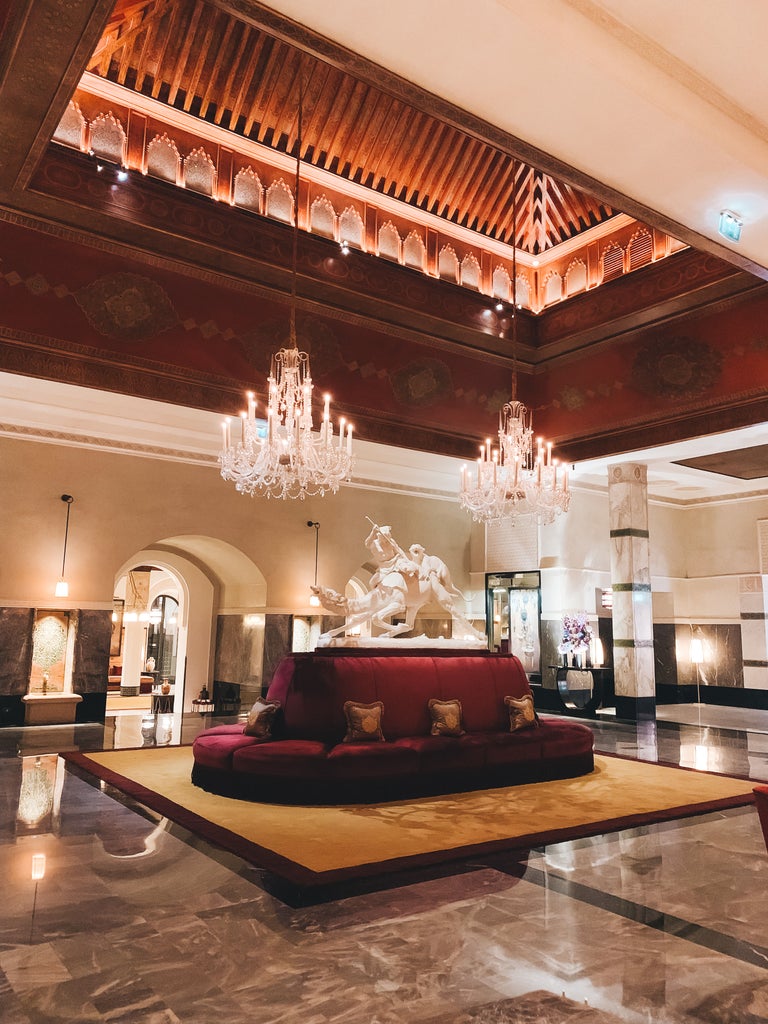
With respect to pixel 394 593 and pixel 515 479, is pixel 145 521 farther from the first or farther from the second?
pixel 515 479

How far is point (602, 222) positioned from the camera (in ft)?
34.9

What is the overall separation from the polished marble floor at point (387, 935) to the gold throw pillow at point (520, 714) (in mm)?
1884

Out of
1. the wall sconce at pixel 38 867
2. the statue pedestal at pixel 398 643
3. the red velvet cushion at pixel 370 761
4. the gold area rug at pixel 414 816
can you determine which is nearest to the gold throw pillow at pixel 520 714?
the gold area rug at pixel 414 816

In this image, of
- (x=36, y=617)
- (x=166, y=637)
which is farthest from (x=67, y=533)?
(x=166, y=637)

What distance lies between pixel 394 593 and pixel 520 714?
156 centimetres

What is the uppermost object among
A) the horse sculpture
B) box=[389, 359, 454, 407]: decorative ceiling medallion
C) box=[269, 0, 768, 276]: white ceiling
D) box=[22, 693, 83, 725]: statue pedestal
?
box=[389, 359, 454, 407]: decorative ceiling medallion

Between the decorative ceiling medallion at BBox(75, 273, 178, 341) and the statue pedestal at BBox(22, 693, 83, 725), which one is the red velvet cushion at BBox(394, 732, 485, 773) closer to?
the decorative ceiling medallion at BBox(75, 273, 178, 341)

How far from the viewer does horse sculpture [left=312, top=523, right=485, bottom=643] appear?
714 cm

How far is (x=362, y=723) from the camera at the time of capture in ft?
19.6

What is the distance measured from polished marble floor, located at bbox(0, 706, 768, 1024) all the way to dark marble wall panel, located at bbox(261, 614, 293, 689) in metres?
7.37

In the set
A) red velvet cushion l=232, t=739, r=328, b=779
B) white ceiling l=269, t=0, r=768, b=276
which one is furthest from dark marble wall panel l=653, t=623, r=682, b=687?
white ceiling l=269, t=0, r=768, b=276

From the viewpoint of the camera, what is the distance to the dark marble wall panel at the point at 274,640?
12359mm

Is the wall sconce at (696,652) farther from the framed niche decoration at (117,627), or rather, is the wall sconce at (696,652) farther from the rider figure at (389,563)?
the framed niche decoration at (117,627)

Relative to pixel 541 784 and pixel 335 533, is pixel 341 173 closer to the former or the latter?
pixel 335 533
